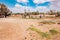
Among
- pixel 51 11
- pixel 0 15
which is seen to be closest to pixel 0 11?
pixel 0 15

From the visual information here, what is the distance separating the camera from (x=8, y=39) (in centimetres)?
1677

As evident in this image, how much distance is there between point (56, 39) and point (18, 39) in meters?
4.72

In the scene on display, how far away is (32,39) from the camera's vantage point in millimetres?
17047

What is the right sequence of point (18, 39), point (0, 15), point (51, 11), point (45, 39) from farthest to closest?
point (51, 11)
point (0, 15)
point (45, 39)
point (18, 39)

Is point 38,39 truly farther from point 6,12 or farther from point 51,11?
point 51,11

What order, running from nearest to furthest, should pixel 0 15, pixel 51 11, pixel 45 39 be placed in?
1. pixel 45 39
2. pixel 0 15
3. pixel 51 11

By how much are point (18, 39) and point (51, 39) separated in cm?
417

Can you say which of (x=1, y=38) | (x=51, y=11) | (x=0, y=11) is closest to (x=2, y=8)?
(x=0, y=11)

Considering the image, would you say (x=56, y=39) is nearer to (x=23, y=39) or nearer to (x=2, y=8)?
(x=23, y=39)

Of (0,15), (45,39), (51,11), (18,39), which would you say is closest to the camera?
(18,39)

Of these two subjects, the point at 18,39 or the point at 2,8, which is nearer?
the point at 18,39

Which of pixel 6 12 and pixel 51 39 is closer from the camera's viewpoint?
pixel 51 39

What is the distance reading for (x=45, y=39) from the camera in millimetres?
17812

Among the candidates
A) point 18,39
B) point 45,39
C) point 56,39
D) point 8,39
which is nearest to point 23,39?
point 18,39
